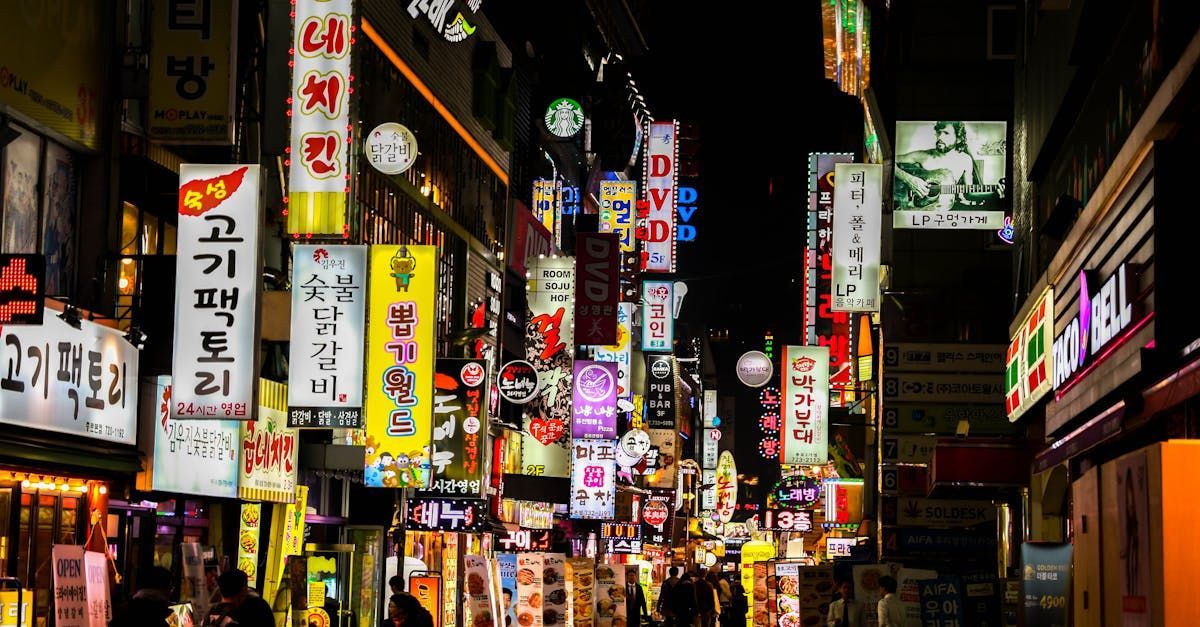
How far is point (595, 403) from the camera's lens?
4381 centimetres

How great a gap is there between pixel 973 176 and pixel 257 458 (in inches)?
532

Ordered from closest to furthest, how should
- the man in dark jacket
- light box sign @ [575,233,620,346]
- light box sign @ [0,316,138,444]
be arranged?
the man in dark jacket → light box sign @ [0,316,138,444] → light box sign @ [575,233,620,346]

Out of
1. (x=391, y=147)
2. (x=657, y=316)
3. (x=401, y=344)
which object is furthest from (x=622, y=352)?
(x=401, y=344)

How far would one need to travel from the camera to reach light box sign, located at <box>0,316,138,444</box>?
15883mm

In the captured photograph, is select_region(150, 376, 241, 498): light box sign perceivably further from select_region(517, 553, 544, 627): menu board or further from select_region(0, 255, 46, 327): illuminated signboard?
select_region(0, 255, 46, 327): illuminated signboard

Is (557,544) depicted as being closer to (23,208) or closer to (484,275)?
(484,275)

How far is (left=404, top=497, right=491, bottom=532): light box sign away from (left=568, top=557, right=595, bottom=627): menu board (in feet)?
11.5

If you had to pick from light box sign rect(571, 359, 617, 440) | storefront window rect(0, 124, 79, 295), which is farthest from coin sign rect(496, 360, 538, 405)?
storefront window rect(0, 124, 79, 295)

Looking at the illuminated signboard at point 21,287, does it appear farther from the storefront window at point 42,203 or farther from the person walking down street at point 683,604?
the person walking down street at point 683,604

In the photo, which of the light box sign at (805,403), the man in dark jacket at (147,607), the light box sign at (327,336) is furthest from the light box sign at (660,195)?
the man in dark jacket at (147,607)

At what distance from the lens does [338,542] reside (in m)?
32.8

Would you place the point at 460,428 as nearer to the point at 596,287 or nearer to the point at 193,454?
the point at 193,454

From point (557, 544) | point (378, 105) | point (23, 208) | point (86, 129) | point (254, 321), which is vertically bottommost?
point (557, 544)

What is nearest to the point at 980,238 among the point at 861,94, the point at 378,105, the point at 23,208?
the point at 861,94
